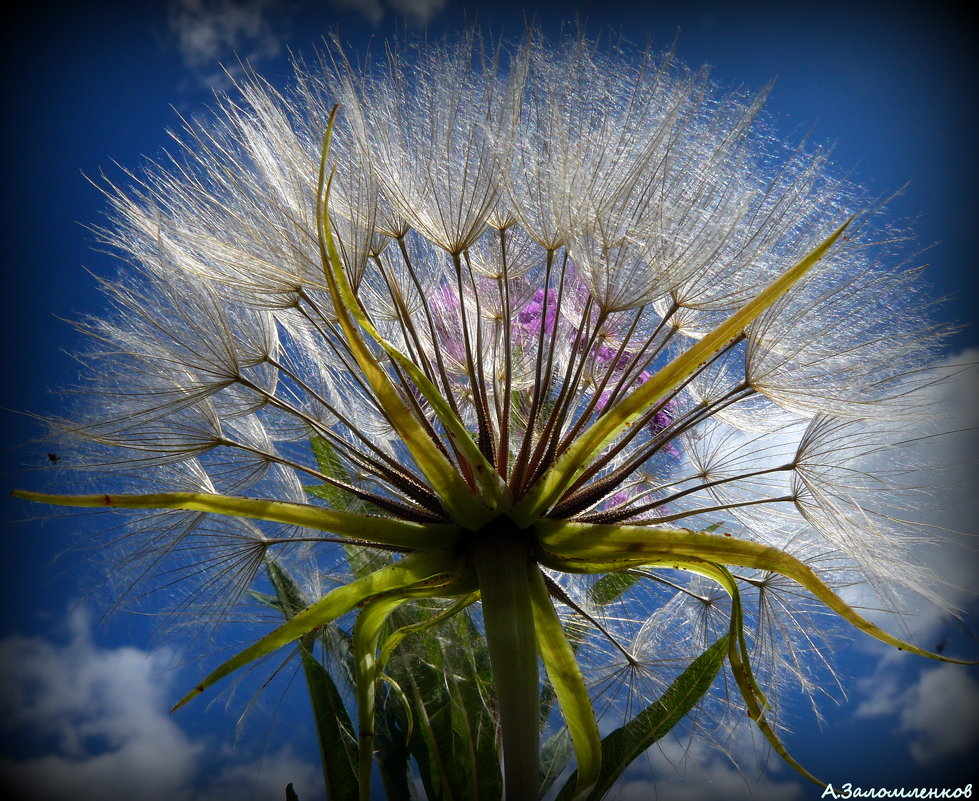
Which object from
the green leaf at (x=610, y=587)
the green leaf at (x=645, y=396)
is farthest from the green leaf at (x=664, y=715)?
the green leaf at (x=645, y=396)

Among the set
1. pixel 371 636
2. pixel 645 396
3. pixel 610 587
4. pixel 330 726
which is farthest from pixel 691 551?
pixel 330 726

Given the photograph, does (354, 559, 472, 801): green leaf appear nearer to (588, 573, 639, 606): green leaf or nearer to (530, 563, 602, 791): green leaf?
(530, 563, 602, 791): green leaf

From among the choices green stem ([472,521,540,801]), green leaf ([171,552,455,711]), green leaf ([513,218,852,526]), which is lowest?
green stem ([472,521,540,801])

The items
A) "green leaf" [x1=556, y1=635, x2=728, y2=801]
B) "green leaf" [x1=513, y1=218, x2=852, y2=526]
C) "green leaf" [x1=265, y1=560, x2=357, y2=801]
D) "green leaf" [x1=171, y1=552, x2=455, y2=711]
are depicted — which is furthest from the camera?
"green leaf" [x1=265, y1=560, x2=357, y2=801]

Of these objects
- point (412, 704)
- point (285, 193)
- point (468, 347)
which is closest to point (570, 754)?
point (412, 704)

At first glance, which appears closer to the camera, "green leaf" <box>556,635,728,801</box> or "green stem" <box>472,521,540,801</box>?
"green stem" <box>472,521,540,801</box>

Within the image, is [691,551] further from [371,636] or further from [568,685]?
[371,636]

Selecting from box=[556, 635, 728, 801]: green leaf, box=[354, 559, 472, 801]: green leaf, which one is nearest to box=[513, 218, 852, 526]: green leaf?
box=[354, 559, 472, 801]: green leaf
